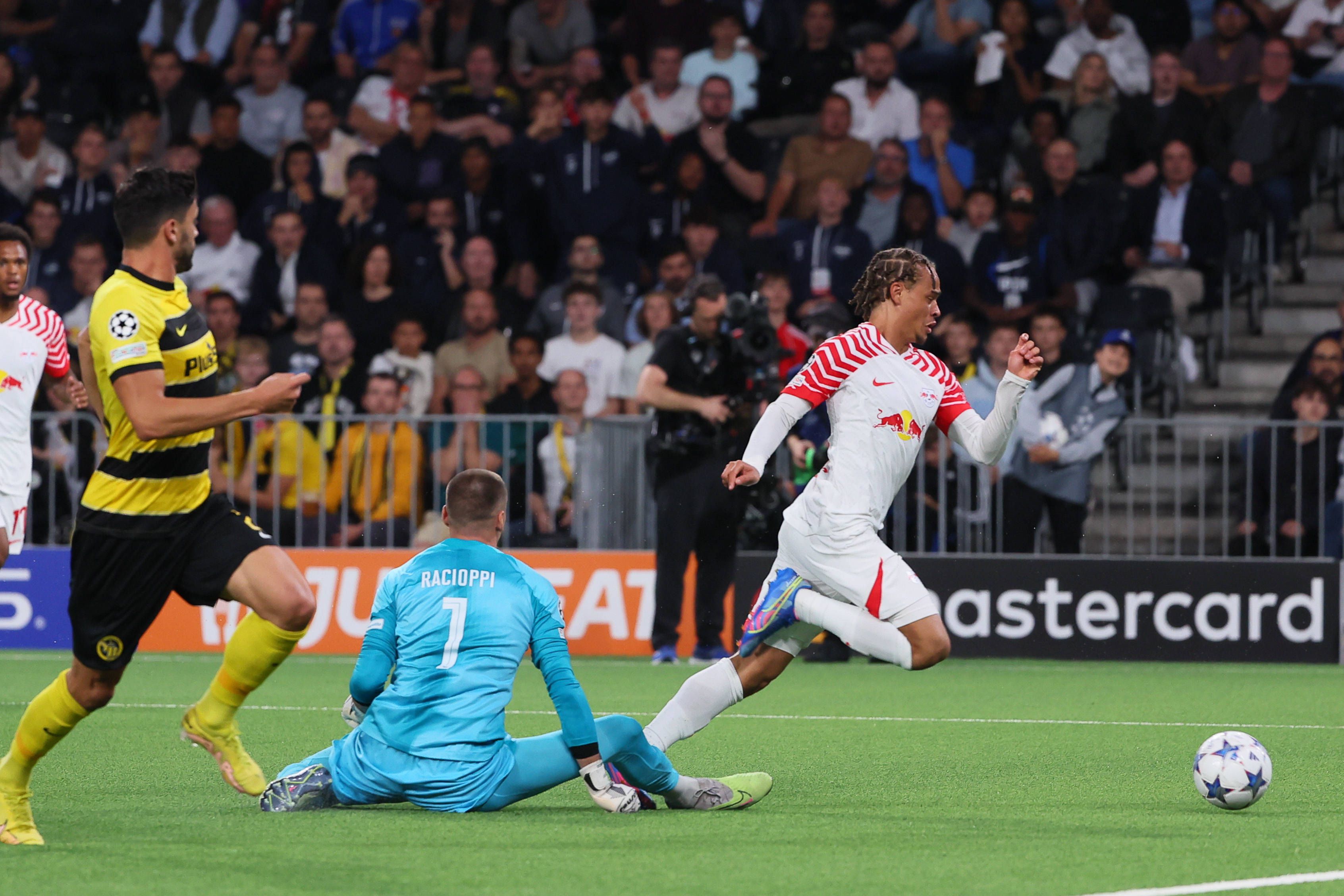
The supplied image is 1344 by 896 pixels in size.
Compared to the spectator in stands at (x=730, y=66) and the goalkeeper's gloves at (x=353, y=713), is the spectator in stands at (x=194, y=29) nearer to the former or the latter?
the spectator in stands at (x=730, y=66)

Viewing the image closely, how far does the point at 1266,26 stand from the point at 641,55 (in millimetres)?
5546

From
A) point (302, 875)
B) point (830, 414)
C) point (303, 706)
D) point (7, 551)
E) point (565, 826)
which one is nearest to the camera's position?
point (302, 875)

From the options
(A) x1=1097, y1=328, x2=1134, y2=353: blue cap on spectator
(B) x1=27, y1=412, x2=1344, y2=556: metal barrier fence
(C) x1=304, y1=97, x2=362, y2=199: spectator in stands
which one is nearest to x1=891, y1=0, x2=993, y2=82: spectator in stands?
(A) x1=1097, y1=328, x2=1134, y2=353: blue cap on spectator

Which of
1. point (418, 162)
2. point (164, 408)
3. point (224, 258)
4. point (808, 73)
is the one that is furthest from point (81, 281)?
point (164, 408)

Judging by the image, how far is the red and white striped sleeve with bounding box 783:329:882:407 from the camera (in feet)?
23.8

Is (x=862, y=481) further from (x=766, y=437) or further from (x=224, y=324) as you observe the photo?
(x=224, y=324)

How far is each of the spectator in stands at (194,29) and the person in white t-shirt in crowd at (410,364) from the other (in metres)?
5.31

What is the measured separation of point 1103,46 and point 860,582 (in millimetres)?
10920

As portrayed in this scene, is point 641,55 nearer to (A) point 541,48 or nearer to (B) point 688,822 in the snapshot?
(A) point 541,48

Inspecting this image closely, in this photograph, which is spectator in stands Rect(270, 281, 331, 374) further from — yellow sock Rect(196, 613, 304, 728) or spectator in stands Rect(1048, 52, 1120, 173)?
yellow sock Rect(196, 613, 304, 728)

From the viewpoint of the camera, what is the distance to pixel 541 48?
725 inches

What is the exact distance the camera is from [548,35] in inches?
725

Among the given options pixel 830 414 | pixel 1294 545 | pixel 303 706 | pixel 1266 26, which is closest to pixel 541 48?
pixel 1266 26

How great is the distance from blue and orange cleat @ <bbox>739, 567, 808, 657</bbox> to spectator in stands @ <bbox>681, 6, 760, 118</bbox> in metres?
10.6
